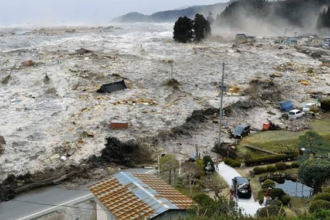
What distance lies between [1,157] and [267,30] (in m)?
85.0

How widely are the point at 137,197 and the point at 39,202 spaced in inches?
281

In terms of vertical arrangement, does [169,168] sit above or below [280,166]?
above

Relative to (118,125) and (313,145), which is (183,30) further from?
(313,145)

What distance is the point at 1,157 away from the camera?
21.6m

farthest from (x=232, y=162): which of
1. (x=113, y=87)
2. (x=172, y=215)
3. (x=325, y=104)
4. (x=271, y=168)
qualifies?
(x=113, y=87)

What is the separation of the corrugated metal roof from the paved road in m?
4.28

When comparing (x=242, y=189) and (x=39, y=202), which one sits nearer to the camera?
(x=242, y=189)

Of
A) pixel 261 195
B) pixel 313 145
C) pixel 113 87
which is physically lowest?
pixel 261 195

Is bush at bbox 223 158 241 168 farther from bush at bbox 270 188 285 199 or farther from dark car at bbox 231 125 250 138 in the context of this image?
bush at bbox 270 188 285 199

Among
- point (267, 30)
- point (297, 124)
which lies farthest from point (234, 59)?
point (267, 30)

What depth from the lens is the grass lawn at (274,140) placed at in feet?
74.8

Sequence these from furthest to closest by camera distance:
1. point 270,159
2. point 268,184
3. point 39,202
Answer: point 270,159 < point 39,202 < point 268,184

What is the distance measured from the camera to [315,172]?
15578 mm

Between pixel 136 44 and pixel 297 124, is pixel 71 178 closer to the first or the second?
pixel 297 124
